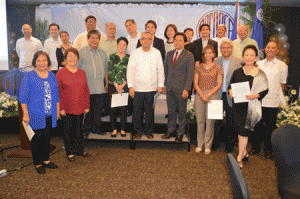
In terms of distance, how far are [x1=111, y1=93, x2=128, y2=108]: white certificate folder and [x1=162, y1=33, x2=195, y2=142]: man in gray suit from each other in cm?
72

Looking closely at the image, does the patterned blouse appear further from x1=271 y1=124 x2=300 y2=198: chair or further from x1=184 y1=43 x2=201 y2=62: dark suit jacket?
x1=271 y1=124 x2=300 y2=198: chair

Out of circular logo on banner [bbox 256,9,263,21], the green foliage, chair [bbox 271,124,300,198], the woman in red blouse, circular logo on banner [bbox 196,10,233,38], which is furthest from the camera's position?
the green foliage

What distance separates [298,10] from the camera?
26.9 feet

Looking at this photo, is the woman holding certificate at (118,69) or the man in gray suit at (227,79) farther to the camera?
the woman holding certificate at (118,69)

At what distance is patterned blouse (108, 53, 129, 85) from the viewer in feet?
13.6

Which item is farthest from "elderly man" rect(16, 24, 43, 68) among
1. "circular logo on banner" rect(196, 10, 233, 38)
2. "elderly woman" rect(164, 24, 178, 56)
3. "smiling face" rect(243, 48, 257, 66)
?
"circular logo on banner" rect(196, 10, 233, 38)

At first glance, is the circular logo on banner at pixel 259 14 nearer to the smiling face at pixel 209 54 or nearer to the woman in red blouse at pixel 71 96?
the smiling face at pixel 209 54

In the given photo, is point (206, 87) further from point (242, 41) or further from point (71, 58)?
point (71, 58)

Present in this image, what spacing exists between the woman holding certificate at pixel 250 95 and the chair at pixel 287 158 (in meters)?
1.46

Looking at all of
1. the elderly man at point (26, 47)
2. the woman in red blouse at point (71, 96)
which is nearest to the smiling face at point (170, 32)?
the woman in red blouse at point (71, 96)

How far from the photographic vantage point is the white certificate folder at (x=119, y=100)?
13.3ft

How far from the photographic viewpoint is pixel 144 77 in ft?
13.3

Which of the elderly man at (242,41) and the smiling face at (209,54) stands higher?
the elderly man at (242,41)

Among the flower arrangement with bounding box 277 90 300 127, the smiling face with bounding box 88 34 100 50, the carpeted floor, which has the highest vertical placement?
the smiling face with bounding box 88 34 100 50
